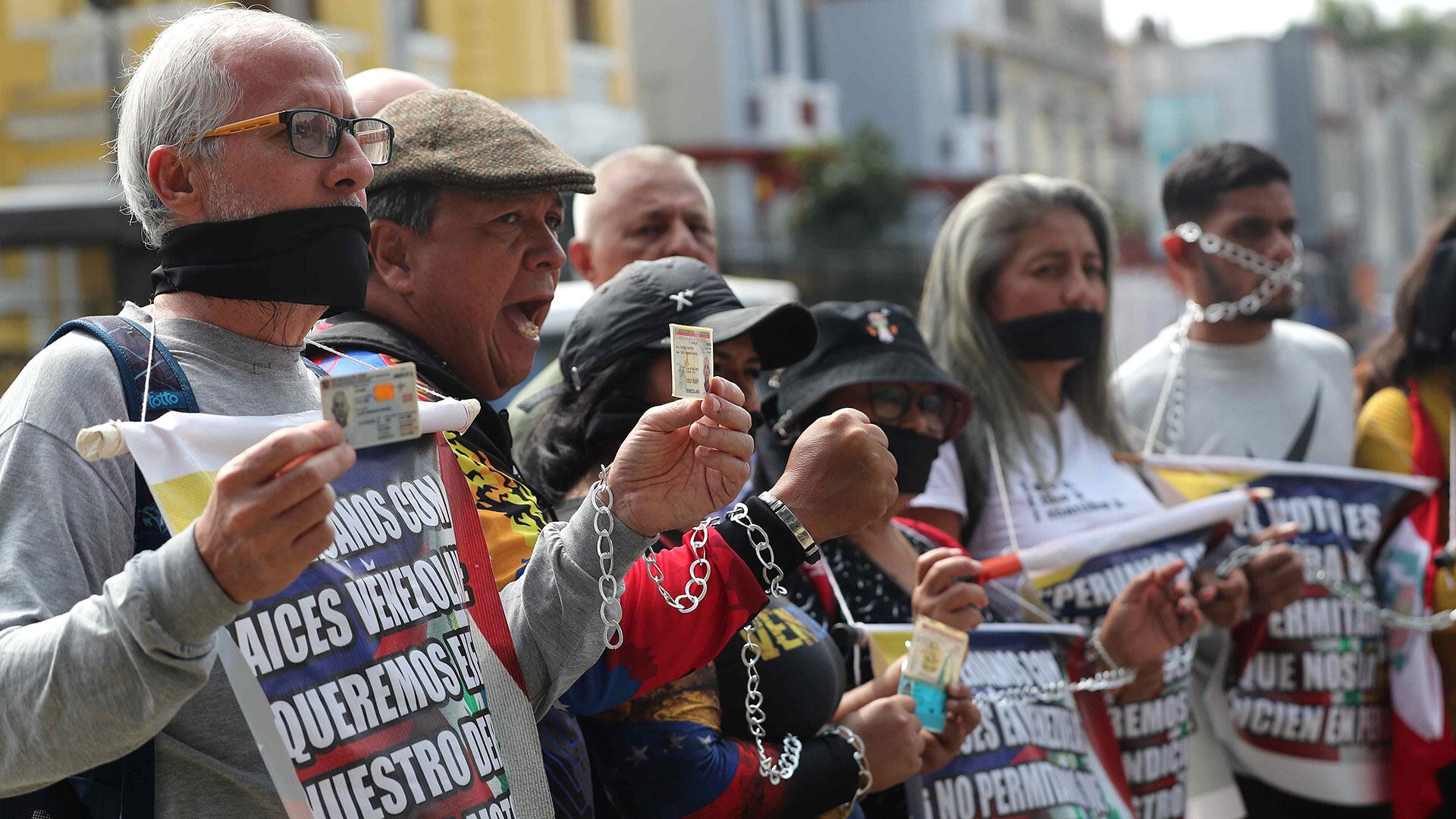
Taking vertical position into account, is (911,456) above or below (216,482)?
below

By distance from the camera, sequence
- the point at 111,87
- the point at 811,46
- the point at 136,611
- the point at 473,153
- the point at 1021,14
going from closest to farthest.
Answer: the point at 136,611
the point at 473,153
the point at 111,87
the point at 811,46
the point at 1021,14

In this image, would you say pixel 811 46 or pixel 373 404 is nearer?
pixel 373 404

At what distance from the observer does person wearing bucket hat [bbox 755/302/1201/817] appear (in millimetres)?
3055

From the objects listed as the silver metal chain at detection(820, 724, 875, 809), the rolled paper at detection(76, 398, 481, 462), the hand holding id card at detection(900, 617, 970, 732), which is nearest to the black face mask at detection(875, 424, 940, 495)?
the hand holding id card at detection(900, 617, 970, 732)

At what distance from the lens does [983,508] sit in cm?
376

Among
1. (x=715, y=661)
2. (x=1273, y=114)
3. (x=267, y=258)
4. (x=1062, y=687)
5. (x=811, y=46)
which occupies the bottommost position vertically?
(x=1062, y=687)

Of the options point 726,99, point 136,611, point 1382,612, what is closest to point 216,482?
point 136,611

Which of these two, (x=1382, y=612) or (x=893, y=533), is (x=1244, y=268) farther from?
(x=893, y=533)

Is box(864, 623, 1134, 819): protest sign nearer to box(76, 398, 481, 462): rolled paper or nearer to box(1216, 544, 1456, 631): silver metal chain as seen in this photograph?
box(1216, 544, 1456, 631): silver metal chain

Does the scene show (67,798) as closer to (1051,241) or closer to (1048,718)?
(1048,718)

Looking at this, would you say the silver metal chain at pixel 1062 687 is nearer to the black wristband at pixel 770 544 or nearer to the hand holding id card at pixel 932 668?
the hand holding id card at pixel 932 668

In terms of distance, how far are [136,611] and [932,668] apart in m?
1.67

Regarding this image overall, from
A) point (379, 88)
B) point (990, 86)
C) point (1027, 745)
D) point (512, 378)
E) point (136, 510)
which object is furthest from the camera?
point (990, 86)

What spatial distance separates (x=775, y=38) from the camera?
27.9m
